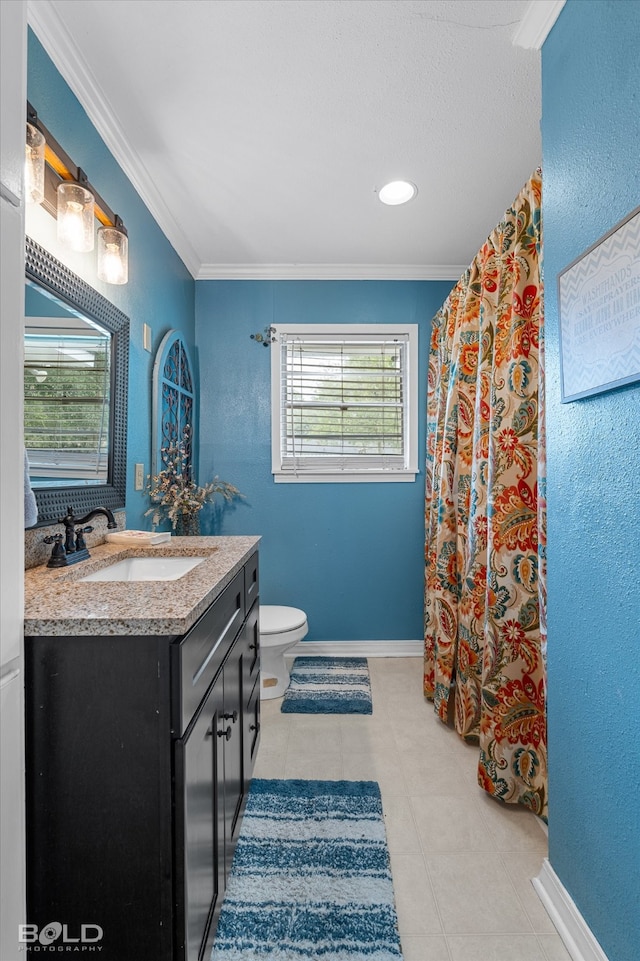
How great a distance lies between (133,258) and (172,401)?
2.33ft

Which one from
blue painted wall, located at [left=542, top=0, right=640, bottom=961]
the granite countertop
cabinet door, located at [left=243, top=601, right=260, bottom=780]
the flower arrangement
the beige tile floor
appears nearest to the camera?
the granite countertop

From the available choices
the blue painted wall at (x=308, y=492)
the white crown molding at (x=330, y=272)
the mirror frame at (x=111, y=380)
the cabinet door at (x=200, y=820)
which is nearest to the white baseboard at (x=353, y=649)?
the blue painted wall at (x=308, y=492)

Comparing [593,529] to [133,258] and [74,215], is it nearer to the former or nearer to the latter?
[74,215]

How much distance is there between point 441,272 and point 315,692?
262 centimetres

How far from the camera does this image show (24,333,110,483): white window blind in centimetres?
133

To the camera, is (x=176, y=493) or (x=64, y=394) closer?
(x=64, y=394)

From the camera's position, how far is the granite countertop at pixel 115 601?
851 millimetres

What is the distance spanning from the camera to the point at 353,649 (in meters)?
3.07

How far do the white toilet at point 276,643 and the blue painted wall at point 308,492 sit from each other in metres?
0.49

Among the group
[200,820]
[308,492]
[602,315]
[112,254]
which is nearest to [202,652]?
[200,820]

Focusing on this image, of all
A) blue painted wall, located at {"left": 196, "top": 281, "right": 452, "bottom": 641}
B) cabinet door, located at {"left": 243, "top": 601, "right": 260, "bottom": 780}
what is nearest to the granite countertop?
cabinet door, located at {"left": 243, "top": 601, "right": 260, "bottom": 780}

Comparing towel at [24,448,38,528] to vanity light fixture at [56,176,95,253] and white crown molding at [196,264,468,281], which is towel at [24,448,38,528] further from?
white crown molding at [196,264,468,281]

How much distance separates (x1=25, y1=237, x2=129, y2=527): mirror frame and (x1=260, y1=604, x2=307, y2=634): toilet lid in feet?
3.08

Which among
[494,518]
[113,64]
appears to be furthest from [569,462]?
[113,64]
